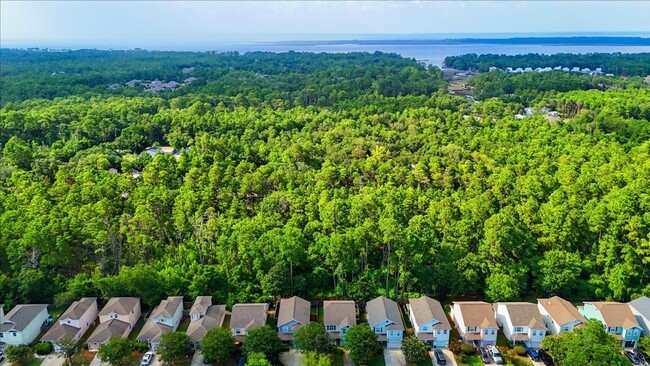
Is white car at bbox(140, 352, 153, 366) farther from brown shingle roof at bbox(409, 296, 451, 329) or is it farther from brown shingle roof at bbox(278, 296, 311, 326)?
brown shingle roof at bbox(409, 296, 451, 329)

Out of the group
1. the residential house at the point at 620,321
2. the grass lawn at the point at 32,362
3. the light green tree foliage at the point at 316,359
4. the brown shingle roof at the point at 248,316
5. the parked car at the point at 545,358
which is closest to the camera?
the light green tree foliage at the point at 316,359

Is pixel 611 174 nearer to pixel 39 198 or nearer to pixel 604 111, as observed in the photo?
pixel 604 111

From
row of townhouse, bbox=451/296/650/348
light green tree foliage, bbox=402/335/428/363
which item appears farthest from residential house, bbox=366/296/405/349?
row of townhouse, bbox=451/296/650/348

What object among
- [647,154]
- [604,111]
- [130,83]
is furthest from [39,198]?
[130,83]

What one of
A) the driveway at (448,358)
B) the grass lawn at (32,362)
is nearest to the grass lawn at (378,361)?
the driveway at (448,358)

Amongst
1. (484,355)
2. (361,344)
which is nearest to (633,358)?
(484,355)

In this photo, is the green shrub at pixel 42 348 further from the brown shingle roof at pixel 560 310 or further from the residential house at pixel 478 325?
the brown shingle roof at pixel 560 310
